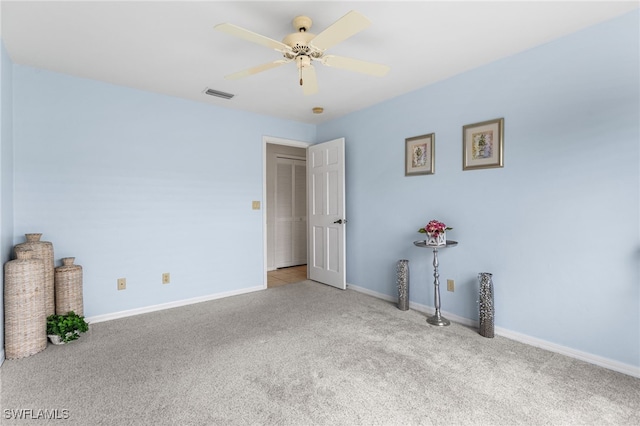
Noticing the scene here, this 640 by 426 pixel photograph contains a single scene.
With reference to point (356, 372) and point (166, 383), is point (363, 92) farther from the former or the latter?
point (166, 383)

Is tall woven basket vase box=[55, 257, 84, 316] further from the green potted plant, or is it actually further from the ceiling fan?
the ceiling fan

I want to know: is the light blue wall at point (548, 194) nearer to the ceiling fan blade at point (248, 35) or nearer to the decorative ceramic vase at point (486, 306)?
the decorative ceramic vase at point (486, 306)

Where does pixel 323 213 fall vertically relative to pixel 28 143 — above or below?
below

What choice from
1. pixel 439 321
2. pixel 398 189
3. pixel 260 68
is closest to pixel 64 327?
pixel 260 68

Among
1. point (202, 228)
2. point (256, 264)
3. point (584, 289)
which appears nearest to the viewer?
point (584, 289)

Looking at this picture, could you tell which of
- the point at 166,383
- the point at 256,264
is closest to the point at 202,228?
the point at 256,264

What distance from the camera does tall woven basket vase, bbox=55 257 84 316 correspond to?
9.11 ft

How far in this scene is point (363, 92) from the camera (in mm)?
3490

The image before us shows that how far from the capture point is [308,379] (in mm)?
2053

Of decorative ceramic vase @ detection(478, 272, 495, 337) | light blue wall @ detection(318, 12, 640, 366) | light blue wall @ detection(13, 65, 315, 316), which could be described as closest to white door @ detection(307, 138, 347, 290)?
light blue wall @ detection(13, 65, 315, 316)

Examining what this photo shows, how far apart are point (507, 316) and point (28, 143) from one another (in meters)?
4.41

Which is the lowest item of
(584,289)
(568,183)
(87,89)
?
(584,289)

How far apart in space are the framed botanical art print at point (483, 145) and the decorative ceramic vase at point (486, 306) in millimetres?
985
